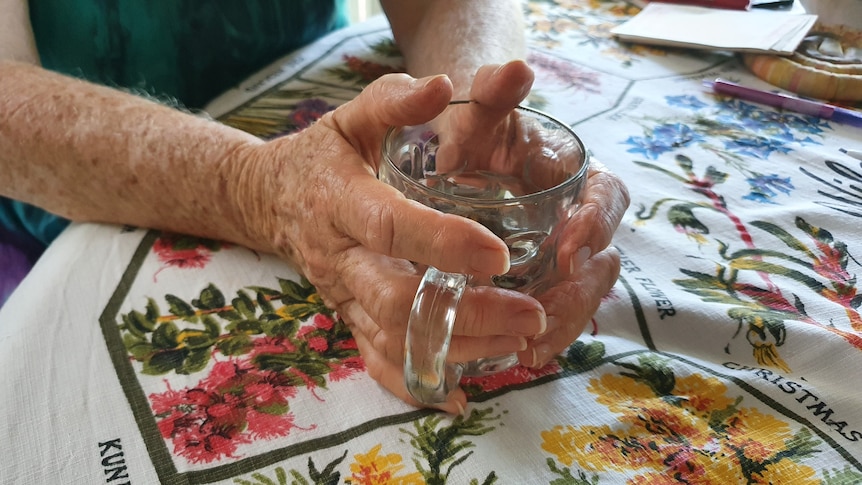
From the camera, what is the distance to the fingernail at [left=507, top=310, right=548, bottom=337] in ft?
1.32

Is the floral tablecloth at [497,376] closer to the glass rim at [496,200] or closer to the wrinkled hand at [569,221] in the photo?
the wrinkled hand at [569,221]

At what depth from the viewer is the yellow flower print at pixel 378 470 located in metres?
0.38

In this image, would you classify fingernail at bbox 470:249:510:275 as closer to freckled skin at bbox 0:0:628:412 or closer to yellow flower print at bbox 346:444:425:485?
freckled skin at bbox 0:0:628:412

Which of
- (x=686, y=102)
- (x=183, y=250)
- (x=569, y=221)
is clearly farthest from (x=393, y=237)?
(x=686, y=102)

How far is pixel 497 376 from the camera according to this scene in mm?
461

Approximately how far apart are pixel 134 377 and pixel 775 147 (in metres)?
0.67

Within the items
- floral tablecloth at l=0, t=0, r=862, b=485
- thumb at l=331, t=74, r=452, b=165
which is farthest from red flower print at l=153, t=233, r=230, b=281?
thumb at l=331, t=74, r=452, b=165

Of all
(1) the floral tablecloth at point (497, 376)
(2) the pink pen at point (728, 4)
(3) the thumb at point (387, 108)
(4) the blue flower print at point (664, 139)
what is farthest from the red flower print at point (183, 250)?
(2) the pink pen at point (728, 4)

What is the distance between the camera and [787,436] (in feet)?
1.37

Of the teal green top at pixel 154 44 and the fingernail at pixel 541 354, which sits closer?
the fingernail at pixel 541 354

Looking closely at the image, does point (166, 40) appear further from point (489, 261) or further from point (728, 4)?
point (728, 4)

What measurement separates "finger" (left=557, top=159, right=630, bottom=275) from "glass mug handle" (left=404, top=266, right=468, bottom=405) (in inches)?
3.6

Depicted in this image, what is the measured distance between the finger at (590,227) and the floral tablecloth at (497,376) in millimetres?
81

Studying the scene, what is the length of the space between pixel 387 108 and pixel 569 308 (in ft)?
0.60
